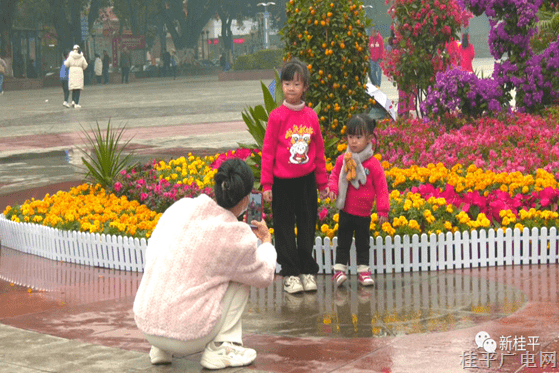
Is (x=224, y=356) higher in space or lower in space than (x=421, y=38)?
lower

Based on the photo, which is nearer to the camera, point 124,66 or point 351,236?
point 351,236

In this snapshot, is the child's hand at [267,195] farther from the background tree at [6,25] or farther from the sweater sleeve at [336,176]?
the background tree at [6,25]

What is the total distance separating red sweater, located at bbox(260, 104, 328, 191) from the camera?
6.01 m

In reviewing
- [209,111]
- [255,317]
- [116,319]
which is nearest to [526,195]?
[255,317]

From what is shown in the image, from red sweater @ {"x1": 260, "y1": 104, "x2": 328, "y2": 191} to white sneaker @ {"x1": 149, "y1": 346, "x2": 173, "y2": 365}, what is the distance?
1.79 m

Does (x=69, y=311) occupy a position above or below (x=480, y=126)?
below

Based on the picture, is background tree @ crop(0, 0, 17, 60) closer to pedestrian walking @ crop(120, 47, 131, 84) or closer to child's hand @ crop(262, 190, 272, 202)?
pedestrian walking @ crop(120, 47, 131, 84)

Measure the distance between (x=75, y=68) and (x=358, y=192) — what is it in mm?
22387

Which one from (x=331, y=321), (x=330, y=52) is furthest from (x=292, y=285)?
(x=330, y=52)

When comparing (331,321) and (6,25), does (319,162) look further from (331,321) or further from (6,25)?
(6,25)

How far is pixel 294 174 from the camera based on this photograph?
6055 mm

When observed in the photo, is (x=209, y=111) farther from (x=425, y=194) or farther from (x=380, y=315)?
(x=380, y=315)

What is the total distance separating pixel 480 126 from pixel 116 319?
6.87 m

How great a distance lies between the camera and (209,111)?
25.0 m
